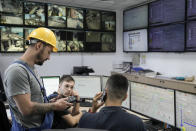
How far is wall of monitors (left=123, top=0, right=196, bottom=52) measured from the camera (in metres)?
2.89

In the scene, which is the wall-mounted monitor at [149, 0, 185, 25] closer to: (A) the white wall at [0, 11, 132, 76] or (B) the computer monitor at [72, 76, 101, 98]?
(A) the white wall at [0, 11, 132, 76]

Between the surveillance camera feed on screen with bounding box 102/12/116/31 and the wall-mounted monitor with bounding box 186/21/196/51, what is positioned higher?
the surveillance camera feed on screen with bounding box 102/12/116/31

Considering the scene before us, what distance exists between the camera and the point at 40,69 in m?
3.50

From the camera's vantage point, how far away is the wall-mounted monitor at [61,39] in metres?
3.63

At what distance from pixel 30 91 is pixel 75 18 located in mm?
2718

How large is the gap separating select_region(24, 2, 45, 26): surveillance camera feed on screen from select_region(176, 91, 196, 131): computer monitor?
109 inches

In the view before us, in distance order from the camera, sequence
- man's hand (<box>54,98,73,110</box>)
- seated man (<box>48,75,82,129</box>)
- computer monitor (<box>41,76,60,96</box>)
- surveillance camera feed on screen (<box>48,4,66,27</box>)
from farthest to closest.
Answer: surveillance camera feed on screen (<box>48,4,66,27</box>) < computer monitor (<box>41,76,60,96</box>) < seated man (<box>48,75,82,129</box>) < man's hand (<box>54,98,73,110</box>)

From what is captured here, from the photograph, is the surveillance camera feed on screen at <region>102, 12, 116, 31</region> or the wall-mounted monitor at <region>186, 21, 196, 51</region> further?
the surveillance camera feed on screen at <region>102, 12, 116, 31</region>

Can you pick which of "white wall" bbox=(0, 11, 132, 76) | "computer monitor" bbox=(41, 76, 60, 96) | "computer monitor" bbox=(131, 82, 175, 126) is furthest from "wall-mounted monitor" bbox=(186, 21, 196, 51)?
"computer monitor" bbox=(41, 76, 60, 96)

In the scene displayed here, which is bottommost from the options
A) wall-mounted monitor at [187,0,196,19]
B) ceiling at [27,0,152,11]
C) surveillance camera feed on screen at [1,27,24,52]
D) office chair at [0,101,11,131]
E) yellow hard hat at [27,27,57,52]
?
office chair at [0,101,11,131]

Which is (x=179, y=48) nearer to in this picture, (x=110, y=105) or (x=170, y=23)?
(x=170, y=23)

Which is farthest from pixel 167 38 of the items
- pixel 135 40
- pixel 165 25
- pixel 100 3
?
pixel 100 3

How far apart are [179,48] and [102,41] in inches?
65.4

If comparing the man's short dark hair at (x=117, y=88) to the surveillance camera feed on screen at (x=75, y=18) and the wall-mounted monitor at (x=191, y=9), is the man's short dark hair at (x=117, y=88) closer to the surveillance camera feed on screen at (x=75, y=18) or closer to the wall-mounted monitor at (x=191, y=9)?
the wall-mounted monitor at (x=191, y=9)
